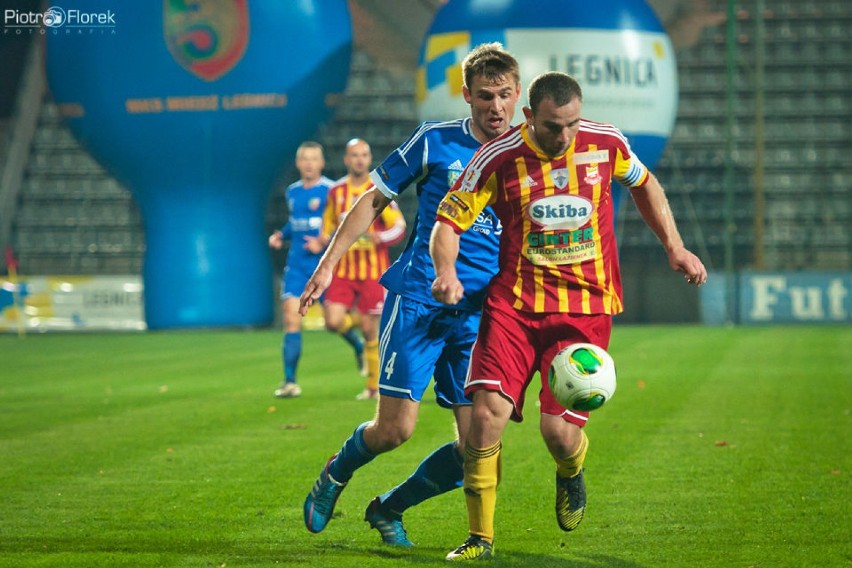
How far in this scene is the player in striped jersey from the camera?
216 inches

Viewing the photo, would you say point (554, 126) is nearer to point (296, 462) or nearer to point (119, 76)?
point (296, 462)

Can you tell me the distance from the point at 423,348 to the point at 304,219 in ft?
25.7

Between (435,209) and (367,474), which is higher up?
(435,209)

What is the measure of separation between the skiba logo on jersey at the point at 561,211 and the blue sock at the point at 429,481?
108 centimetres

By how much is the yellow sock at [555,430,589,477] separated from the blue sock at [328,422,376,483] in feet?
2.55

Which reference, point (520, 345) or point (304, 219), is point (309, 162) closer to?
point (304, 219)

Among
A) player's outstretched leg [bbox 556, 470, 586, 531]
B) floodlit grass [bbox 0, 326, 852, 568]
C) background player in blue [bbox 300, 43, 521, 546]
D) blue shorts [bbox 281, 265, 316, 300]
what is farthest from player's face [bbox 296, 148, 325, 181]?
player's outstretched leg [bbox 556, 470, 586, 531]

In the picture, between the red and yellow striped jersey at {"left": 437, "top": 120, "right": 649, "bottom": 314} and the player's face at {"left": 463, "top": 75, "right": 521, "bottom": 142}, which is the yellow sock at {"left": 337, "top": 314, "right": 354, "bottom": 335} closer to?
the player's face at {"left": 463, "top": 75, "right": 521, "bottom": 142}

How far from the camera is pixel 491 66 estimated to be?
5668mm

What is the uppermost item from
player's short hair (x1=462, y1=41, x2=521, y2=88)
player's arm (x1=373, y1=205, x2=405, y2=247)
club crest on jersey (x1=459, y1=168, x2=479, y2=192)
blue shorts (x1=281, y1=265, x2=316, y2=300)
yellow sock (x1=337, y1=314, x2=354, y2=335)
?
player's short hair (x1=462, y1=41, x2=521, y2=88)

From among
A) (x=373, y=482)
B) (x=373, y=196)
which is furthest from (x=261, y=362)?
(x=373, y=196)

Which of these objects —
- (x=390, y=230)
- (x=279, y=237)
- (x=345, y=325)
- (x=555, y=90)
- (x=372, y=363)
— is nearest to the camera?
(x=555, y=90)

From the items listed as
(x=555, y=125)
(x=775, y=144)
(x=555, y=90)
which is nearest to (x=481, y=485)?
(x=555, y=125)

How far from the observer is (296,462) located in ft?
27.6
